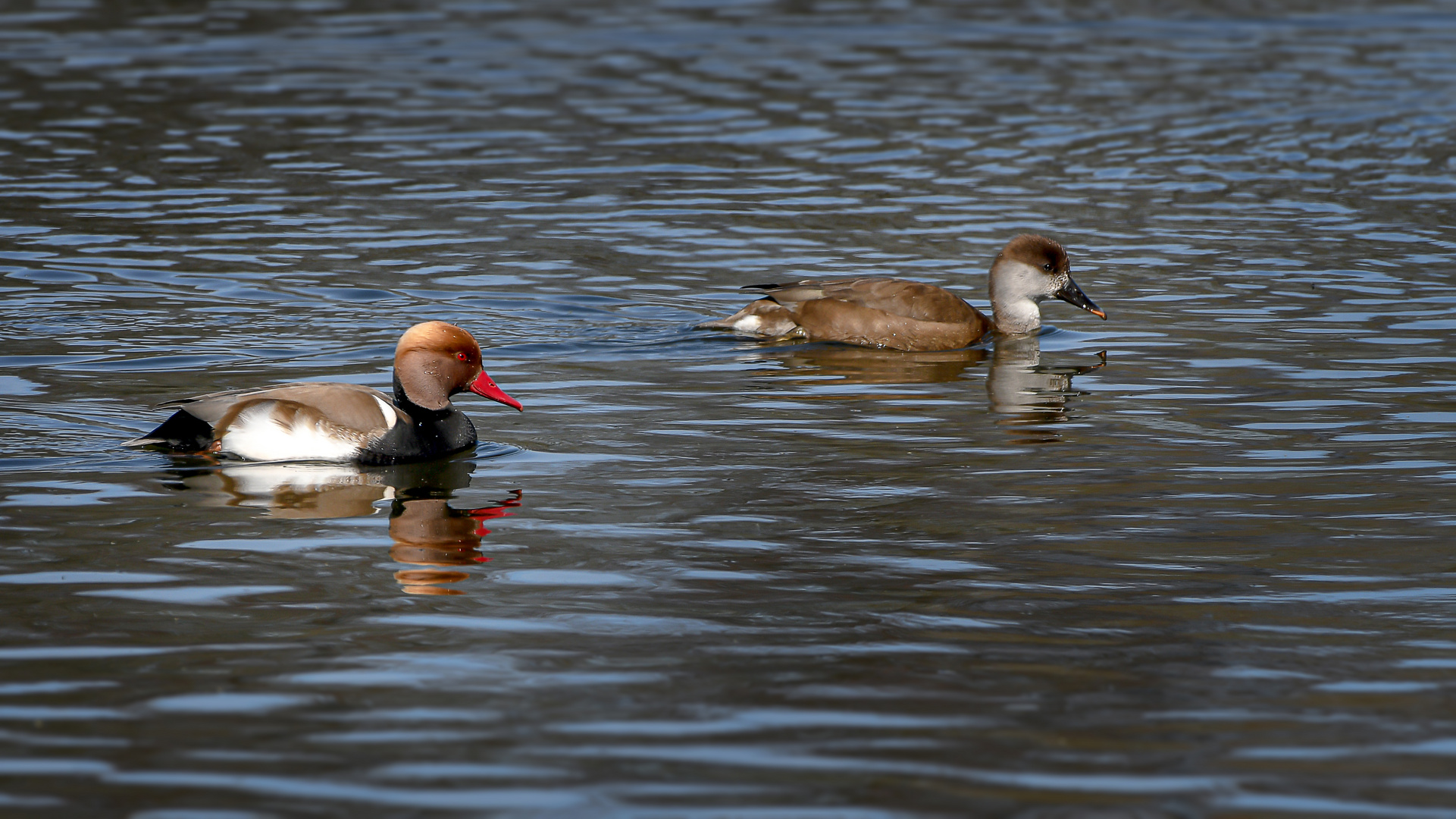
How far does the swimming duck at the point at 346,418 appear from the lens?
911cm

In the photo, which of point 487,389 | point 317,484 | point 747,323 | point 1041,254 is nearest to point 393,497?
point 317,484

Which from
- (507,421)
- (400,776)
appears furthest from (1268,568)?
(507,421)

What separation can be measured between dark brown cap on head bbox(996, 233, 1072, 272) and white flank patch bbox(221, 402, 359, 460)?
5.78 m

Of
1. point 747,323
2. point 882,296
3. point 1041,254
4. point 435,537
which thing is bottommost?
point 435,537

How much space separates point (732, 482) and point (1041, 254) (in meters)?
5.00

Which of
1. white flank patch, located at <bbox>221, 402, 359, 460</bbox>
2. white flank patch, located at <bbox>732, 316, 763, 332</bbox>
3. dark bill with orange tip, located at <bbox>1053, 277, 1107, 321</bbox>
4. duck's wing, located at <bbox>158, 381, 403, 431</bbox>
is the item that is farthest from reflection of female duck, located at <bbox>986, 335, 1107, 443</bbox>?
white flank patch, located at <bbox>221, 402, 359, 460</bbox>

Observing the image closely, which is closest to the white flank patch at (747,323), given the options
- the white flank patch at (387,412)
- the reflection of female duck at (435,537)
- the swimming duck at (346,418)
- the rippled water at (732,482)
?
the rippled water at (732,482)

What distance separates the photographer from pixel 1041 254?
1303 cm

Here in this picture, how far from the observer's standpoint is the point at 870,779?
5.27 m

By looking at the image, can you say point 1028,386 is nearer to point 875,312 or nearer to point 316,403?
point 875,312

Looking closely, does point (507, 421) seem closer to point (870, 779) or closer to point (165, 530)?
point (165, 530)

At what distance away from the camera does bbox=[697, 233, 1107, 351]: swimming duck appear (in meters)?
12.6

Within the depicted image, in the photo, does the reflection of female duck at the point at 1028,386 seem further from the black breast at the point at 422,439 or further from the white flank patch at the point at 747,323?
the black breast at the point at 422,439

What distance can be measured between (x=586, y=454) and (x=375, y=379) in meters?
2.33
